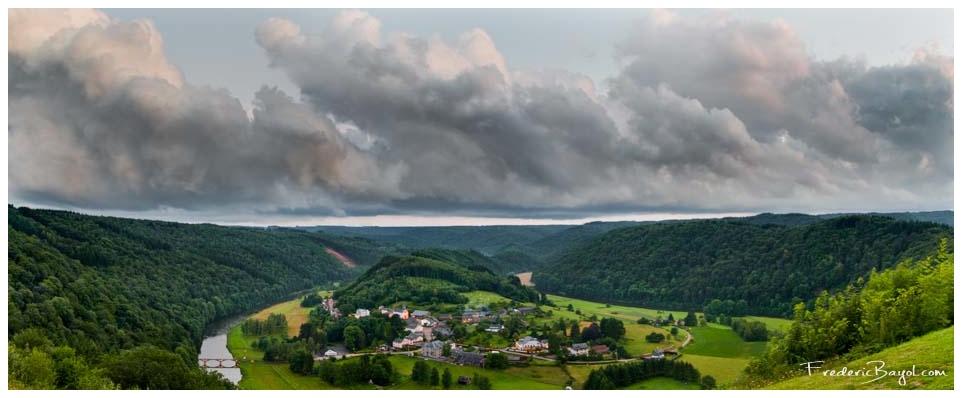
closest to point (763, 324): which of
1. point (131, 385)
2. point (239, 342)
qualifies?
point (239, 342)

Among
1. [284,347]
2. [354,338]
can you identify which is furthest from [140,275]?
[354,338]

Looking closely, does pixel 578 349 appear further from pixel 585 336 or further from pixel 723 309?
pixel 723 309

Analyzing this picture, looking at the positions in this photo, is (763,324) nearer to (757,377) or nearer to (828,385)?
(757,377)

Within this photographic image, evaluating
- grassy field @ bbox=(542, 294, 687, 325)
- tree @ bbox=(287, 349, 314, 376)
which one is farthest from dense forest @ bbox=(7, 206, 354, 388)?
grassy field @ bbox=(542, 294, 687, 325)

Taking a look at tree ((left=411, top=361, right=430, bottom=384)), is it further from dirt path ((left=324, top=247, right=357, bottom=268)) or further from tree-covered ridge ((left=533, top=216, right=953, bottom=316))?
dirt path ((left=324, top=247, right=357, bottom=268))

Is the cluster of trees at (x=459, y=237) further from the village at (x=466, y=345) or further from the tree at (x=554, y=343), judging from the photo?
the tree at (x=554, y=343)
